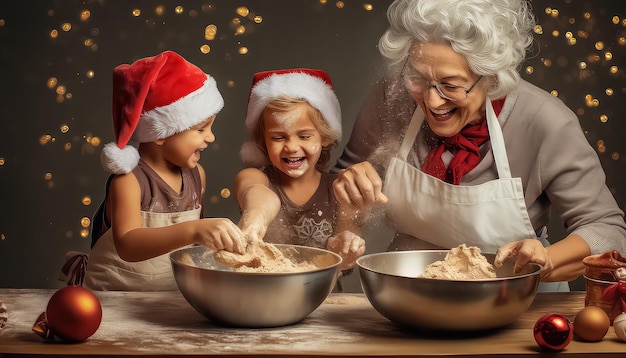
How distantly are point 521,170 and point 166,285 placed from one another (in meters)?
0.96

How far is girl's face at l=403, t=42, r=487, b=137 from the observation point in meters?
1.97

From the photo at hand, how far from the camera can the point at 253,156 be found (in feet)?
7.35

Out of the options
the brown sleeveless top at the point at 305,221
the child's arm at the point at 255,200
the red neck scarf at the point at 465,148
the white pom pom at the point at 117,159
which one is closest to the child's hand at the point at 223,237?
the child's arm at the point at 255,200

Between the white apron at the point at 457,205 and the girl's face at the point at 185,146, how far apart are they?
0.51m

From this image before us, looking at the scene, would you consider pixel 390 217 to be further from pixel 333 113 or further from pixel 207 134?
pixel 207 134

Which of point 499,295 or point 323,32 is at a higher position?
point 323,32

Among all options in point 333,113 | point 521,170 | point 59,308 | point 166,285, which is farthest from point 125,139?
point 521,170

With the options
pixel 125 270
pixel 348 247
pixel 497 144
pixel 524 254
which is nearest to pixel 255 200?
pixel 348 247

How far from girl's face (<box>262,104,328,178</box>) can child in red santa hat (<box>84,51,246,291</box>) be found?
16cm

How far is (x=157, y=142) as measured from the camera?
208 cm

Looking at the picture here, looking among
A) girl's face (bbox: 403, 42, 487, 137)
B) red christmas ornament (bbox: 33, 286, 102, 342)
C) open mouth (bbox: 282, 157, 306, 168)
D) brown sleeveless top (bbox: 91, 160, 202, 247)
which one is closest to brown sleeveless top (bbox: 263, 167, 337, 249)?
open mouth (bbox: 282, 157, 306, 168)

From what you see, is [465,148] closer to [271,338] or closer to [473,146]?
[473,146]

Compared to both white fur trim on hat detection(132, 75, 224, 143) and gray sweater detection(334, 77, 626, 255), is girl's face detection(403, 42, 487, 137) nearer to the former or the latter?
gray sweater detection(334, 77, 626, 255)

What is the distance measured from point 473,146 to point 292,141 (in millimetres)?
462
